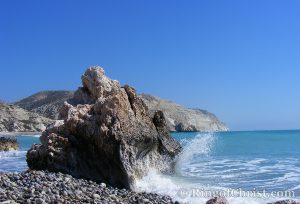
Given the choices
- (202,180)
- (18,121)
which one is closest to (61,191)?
(202,180)

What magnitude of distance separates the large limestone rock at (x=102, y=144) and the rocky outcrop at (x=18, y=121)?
365ft

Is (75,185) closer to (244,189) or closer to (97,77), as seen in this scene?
(244,189)

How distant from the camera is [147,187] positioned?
1641 centimetres

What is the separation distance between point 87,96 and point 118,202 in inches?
415

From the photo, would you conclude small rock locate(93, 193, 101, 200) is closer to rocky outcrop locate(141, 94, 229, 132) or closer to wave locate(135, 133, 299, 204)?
wave locate(135, 133, 299, 204)

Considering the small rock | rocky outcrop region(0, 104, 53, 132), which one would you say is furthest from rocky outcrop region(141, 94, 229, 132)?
the small rock

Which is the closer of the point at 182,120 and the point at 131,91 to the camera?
the point at 131,91

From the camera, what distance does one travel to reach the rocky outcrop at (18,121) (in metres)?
129

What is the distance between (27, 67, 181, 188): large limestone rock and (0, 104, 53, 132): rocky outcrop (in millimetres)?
111278

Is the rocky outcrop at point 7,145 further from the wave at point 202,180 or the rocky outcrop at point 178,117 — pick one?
the rocky outcrop at point 178,117

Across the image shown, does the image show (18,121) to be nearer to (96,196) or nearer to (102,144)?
(102,144)

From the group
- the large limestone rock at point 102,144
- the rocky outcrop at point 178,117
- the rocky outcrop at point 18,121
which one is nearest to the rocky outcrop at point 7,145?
the large limestone rock at point 102,144

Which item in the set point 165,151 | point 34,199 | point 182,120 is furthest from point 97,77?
point 182,120

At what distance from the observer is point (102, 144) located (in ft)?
54.2
